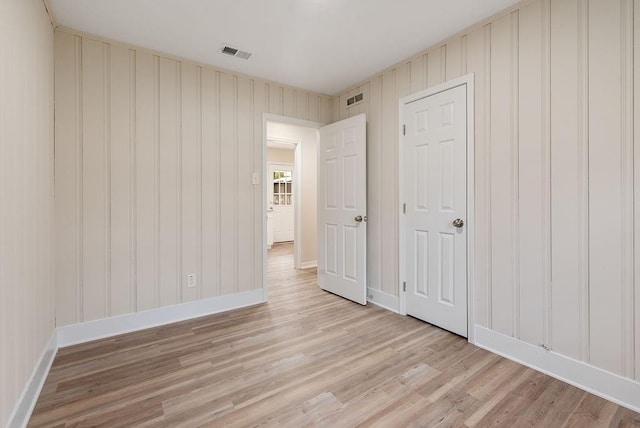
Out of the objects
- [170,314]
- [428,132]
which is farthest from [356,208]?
[170,314]

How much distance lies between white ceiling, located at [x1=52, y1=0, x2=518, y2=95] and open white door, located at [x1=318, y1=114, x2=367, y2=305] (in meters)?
0.81

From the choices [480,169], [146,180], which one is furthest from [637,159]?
[146,180]

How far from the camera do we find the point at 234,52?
276 cm

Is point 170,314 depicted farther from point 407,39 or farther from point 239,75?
point 407,39

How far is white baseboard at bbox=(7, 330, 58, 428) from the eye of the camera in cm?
144

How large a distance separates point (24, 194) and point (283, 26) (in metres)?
2.06

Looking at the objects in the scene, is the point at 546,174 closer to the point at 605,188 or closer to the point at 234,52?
the point at 605,188

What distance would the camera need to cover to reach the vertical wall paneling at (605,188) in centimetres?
170

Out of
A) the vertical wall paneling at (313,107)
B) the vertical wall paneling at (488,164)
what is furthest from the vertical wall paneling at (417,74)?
the vertical wall paneling at (313,107)

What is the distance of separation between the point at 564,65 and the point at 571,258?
1235mm

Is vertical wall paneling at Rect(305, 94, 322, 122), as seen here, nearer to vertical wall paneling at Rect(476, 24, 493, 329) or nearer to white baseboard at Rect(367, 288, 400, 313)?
vertical wall paneling at Rect(476, 24, 493, 329)

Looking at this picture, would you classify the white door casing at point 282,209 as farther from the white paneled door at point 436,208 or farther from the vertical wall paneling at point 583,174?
the vertical wall paneling at point 583,174

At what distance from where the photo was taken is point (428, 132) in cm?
272

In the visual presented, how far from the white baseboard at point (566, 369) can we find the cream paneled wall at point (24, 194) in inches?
114
